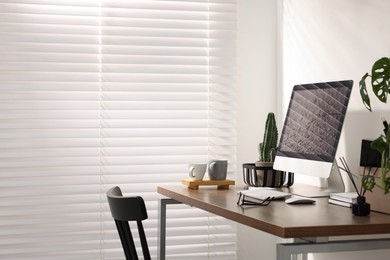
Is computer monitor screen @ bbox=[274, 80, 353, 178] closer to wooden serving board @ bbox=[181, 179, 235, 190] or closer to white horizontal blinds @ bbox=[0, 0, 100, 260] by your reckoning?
wooden serving board @ bbox=[181, 179, 235, 190]

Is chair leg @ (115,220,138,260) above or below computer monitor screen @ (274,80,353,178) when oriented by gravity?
below

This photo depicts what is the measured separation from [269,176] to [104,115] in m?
0.97

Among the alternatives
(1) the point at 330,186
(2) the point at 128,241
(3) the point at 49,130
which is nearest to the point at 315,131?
(1) the point at 330,186

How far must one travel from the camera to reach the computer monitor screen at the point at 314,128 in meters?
2.73

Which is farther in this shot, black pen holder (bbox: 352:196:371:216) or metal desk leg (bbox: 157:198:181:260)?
metal desk leg (bbox: 157:198:181:260)

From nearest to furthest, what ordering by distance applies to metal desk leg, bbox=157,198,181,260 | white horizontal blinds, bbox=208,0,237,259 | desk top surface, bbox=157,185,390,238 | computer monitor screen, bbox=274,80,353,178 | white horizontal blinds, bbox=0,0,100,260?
desk top surface, bbox=157,185,390,238, computer monitor screen, bbox=274,80,353,178, metal desk leg, bbox=157,198,181,260, white horizontal blinds, bbox=0,0,100,260, white horizontal blinds, bbox=208,0,237,259

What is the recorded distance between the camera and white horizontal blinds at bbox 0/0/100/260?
3562 mm

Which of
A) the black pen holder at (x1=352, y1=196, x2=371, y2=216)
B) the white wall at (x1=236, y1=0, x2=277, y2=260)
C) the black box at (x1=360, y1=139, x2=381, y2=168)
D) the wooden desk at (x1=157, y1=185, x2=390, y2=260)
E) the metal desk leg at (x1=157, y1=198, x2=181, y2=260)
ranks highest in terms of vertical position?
the white wall at (x1=236, y1=0, x2=277, y2=260)

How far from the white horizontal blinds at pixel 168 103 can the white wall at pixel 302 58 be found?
0.31 ft

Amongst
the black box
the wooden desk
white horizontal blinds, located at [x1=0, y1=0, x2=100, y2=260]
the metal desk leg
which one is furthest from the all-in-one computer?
white horizontal blinds, located at [x1=0, y1=0, x2=100, y2=260]

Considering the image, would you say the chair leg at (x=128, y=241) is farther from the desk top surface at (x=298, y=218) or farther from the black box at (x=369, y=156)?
the black box at (x=369, y=156)

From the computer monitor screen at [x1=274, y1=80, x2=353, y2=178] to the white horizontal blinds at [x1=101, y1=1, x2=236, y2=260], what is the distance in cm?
74

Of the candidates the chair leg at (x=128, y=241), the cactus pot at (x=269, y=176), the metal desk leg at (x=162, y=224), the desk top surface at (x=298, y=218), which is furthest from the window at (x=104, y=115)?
the chair leg at (x=128, y=241)

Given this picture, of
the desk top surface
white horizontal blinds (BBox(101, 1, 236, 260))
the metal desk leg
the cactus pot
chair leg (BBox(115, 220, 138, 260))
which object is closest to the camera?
the desk top surface
